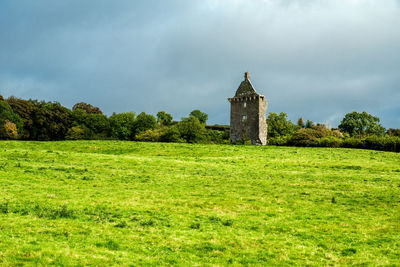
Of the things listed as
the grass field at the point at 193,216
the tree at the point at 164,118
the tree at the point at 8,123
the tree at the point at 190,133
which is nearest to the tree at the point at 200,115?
the tree at the point at 164,118

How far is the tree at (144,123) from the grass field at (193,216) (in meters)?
59.1

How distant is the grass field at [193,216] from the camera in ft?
32.2

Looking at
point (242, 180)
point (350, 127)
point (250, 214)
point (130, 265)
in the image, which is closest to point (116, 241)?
point (130, 265)

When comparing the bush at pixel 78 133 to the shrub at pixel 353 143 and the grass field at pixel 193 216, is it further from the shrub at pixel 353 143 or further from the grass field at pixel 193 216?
the shrub at pixel 353 143

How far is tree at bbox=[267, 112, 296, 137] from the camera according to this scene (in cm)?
9288

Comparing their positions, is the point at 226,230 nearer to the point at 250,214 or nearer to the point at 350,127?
the point at 250,214

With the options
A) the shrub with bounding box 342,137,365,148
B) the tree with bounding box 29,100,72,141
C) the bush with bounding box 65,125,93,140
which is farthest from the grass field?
the tree with bounding box 29,100,72,141

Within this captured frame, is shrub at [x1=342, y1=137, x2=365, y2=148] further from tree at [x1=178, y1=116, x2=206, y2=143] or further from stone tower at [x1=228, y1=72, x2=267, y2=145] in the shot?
tree at [x1=178, y1=116, x2=206, y2=143]

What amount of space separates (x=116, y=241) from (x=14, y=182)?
11779mm

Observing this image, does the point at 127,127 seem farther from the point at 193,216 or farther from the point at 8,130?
the point at 193,216

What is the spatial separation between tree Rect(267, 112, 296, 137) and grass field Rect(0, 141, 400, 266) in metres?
65.6

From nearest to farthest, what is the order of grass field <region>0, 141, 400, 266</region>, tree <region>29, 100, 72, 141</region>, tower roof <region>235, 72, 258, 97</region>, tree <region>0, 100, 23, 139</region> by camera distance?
1. grass field <region>0, 141, 400, 266</region>
2. tree <region>0, 100, 23, 139</region>
3. tower roof <region>235, 72, 258, 97</region>
4. tree <region>29, 100, 72, 141</region>

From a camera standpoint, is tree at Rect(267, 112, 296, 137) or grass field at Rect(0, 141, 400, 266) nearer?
grass field at Rect(0, 141, 400, 266)

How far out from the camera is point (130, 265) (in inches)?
348
